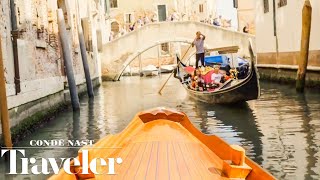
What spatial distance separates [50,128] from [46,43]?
1531mm

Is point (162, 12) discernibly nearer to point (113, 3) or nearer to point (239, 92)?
point (113, 3)

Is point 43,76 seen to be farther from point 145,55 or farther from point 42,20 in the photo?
point 145,55

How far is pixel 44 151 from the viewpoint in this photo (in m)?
3.79

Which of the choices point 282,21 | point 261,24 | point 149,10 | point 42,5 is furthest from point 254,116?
point 149,10

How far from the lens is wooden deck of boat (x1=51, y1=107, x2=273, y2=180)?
1.70 meters

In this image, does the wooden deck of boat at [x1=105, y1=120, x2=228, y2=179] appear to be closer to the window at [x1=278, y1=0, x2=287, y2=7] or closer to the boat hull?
the boat hull

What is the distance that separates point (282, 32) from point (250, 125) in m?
4.73

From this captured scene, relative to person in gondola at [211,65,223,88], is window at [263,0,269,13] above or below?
above

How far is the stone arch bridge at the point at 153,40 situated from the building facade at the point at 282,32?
9.89ft

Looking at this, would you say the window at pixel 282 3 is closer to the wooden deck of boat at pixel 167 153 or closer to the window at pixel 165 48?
the wooden deck of boat at pixel 167 153

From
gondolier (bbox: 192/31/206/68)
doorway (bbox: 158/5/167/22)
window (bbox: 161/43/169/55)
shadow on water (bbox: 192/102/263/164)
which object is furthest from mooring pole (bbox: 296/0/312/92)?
doorway (bbox: 158/5/167/22)

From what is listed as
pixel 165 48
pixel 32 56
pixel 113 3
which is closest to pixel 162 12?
pixel 113 3

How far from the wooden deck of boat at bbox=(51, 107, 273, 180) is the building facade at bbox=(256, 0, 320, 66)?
506 cm

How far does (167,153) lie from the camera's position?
6.21ft
